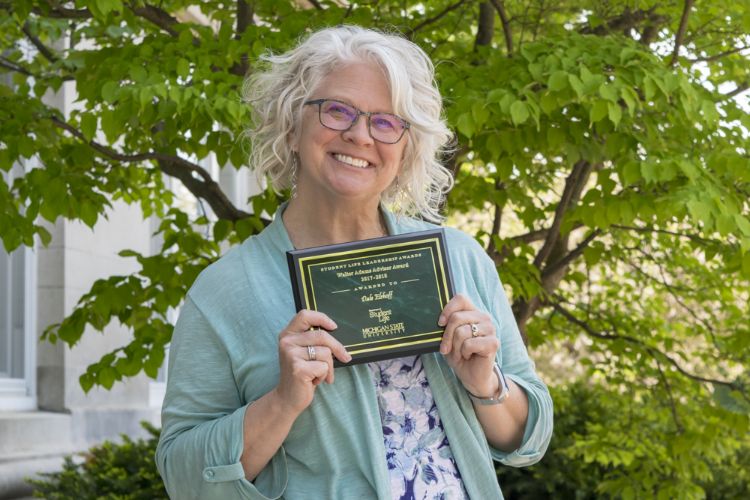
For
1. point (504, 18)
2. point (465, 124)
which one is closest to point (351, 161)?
point (465, 124)

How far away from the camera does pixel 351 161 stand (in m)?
2.52

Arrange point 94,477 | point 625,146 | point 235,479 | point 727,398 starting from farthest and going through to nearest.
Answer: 1. point 94,477
2. point 727,398
3. point 625,146
4. point 235,479

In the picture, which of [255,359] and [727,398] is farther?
[727,398]

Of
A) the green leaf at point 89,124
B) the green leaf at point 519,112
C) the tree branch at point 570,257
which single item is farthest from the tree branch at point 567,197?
the green leaf at point 89,124

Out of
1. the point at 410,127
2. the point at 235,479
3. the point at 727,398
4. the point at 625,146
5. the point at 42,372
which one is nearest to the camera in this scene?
the point at 235,479

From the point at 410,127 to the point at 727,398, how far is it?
14.9ft

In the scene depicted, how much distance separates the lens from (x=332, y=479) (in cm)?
239

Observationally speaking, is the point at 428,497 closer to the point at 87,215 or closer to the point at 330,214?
the point at 330,214

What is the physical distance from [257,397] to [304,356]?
0.83ft

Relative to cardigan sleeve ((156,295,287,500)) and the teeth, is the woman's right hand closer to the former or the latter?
cardigan sleeve ((156,295,287,500))

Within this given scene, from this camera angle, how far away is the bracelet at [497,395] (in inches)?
97.0

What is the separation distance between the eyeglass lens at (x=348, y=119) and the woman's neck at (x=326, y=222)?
0.18 metres

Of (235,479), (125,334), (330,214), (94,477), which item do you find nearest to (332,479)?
(235,479)

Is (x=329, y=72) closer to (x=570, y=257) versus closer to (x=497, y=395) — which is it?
(x=497, y=395)
